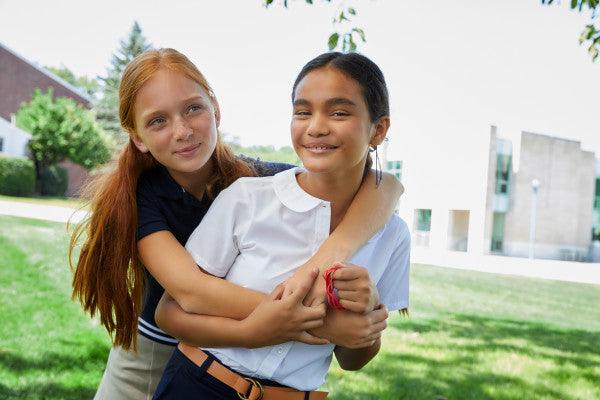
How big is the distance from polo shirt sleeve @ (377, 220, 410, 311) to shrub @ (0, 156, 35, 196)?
30.0 meters

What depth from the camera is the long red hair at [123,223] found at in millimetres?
1861

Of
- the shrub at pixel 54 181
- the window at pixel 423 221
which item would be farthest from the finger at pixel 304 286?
the shrub at pixel 54 181

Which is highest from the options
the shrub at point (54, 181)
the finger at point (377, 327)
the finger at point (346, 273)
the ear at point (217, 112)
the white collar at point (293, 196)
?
the ear at point (217, 112)

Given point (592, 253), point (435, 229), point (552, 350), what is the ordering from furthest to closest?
point (592, 253) < point (435, 229) < point (552, 350)

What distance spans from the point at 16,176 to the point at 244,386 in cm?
3045

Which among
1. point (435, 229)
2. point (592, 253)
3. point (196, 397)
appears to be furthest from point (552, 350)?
point (592, 253)

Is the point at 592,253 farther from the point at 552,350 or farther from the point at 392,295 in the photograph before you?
the point at 392,295

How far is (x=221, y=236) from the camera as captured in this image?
1674 mm

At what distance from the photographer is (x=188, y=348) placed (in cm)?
168

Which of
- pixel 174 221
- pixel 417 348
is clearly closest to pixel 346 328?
pixel 174 221

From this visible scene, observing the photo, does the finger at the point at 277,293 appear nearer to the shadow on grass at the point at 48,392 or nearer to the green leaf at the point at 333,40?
the green leaf at the point at 333,40

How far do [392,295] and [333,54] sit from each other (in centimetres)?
71

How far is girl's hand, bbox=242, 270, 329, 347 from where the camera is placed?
5.00 feet

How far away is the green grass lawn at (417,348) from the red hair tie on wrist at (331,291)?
10.3 ft
